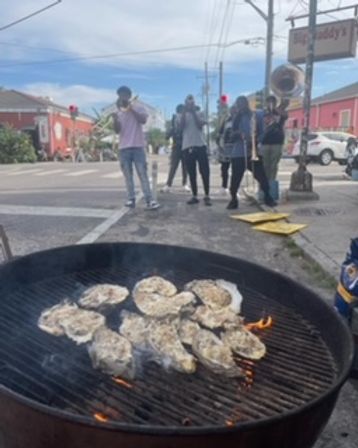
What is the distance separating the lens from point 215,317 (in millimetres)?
2229

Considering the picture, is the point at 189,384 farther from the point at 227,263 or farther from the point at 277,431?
the point at 227,263

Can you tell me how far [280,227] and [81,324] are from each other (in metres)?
4.63

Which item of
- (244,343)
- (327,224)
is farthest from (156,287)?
(327,224)

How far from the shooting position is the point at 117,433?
1.27 m

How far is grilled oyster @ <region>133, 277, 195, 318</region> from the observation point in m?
2.25

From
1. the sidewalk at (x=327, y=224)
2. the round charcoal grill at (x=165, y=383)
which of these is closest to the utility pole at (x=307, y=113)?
the sidewalk at (x=327, y=224)

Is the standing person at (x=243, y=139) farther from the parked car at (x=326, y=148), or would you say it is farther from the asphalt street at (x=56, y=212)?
the parked car at (x=326, y=148)

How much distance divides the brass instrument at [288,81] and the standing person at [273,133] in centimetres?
67

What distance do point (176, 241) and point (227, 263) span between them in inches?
112

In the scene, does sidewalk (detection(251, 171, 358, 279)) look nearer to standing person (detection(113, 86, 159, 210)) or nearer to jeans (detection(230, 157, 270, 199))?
jeans (detection(230, 157, 270, 199))

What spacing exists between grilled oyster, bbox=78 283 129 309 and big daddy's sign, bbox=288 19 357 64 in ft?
25.7

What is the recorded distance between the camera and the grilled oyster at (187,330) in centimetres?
203

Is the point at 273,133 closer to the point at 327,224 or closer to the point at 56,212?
the point at 327,224

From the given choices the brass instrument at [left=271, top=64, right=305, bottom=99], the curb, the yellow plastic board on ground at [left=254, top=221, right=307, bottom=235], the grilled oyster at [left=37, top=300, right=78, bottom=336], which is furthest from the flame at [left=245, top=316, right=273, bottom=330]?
the brass instrument at [left=271, top=64, right=305, bottom=99]
